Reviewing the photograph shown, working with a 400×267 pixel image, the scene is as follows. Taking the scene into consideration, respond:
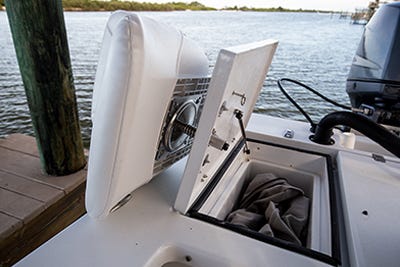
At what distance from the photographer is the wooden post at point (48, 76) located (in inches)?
44.4

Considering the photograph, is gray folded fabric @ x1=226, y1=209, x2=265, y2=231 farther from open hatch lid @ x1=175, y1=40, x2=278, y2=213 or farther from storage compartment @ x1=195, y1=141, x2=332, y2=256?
open hatch lid @ x1=175, y1=40, x2=278, y2=213

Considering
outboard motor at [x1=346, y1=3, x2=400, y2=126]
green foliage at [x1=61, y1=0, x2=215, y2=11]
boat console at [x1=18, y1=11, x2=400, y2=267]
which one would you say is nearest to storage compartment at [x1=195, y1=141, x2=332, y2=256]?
boat console at [x1=18, y1=11, x2=400, y2=267]

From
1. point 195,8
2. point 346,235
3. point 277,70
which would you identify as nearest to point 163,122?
point 346,235

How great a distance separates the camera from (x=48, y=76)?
4.02 ft

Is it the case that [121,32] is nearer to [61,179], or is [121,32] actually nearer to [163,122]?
[163,122]

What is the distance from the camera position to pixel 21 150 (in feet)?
5.70

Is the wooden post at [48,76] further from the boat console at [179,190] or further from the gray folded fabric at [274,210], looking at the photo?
the gray folded fabric at [274,210]

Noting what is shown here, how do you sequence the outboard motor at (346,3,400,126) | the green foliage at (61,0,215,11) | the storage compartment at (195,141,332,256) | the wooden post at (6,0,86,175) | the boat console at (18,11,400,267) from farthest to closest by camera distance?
the green foliage at (61,0,215,11), the outboard motor at (346,3,400,126), the wooden post at (6,0,86,175), the storage compartment at (195,141,332,256), the boat console at (18,11,400,267)

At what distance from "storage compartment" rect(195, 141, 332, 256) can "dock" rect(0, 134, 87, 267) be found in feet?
3.14

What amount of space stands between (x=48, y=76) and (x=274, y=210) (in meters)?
1.21

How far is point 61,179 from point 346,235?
147cm

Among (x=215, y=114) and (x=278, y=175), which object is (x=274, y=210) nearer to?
(x=278, y=175)

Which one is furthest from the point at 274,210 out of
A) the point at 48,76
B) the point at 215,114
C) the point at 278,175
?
the point at 48,76

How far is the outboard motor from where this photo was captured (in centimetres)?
151
